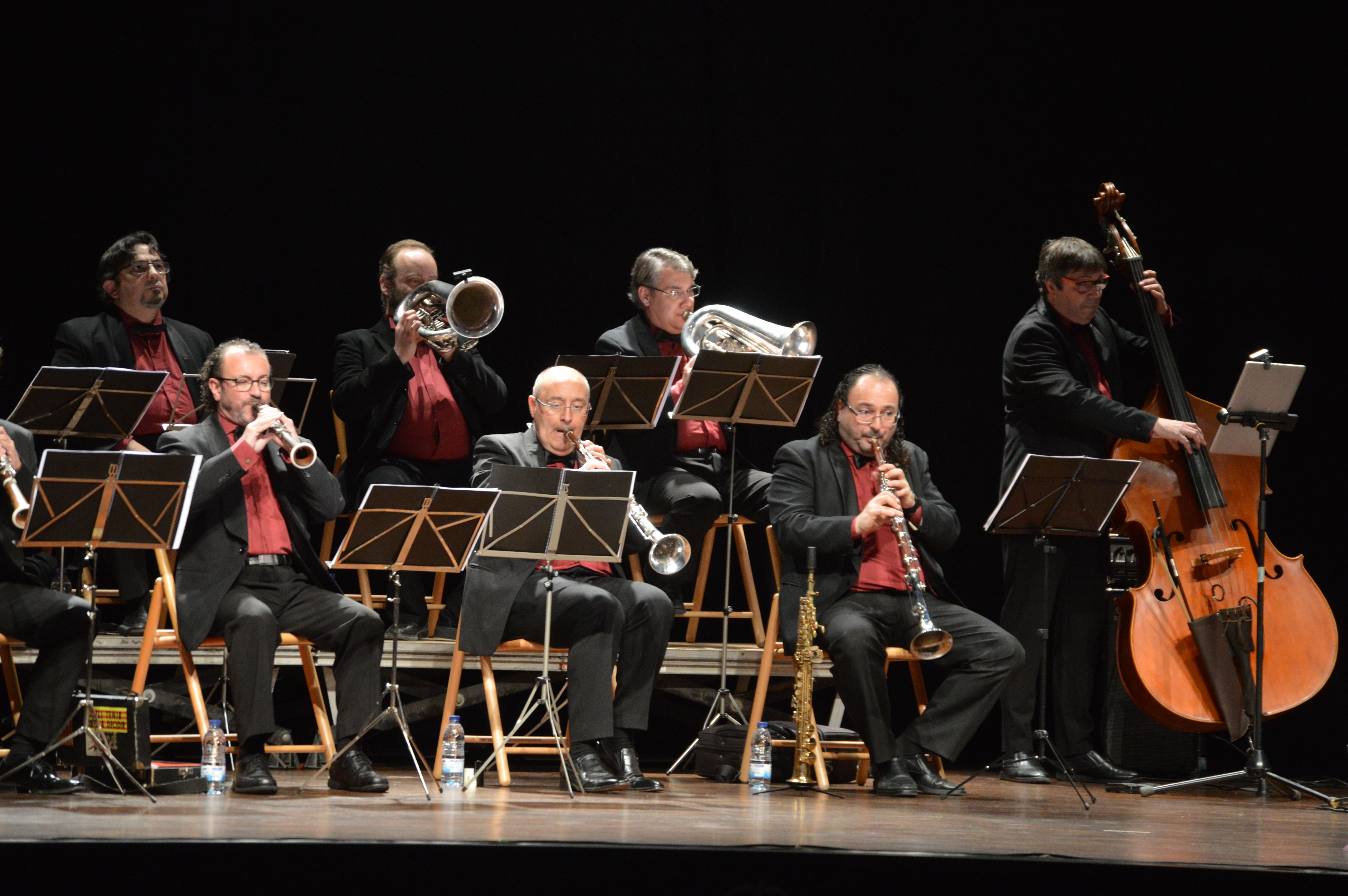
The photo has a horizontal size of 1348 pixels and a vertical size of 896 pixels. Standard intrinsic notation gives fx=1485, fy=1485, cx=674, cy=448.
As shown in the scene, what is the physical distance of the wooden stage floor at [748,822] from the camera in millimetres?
3363

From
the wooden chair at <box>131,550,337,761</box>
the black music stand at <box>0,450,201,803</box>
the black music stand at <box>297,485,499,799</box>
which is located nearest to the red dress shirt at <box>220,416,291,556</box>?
the wooden chair at <box>131,550,337,761</box>

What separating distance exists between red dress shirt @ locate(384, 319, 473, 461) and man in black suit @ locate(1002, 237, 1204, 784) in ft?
6.79

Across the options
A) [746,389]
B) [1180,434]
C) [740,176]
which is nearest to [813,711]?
[746,389]

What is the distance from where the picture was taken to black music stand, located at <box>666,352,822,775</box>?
495 centimetres

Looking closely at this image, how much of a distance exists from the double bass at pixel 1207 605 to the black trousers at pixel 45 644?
331 cm

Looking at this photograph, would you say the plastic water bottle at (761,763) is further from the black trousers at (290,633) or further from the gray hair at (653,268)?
Result: the gray hair at (653,268)

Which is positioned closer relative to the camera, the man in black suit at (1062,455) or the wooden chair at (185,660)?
the wooden chair at (185,660)

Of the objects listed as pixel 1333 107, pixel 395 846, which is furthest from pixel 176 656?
pixel 1333 107

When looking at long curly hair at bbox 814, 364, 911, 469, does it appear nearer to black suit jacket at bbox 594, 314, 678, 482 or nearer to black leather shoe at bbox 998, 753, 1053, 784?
black suit jacket at bbox 594, 314, 678, 482

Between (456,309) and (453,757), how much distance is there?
1667 mm

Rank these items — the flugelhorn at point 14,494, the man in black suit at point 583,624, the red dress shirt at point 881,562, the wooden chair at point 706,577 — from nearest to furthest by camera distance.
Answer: the flugelhorn at point 14,494, the man in black suit at point 583,624, the red dress shirt at point 881,562, the wooden chair at point 706,577

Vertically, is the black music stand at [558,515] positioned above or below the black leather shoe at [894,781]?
above

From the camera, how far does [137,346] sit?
5.52m

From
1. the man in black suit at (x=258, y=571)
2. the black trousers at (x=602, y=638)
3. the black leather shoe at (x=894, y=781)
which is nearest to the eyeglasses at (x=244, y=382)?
the man in black suit at (x=258, y=571)
